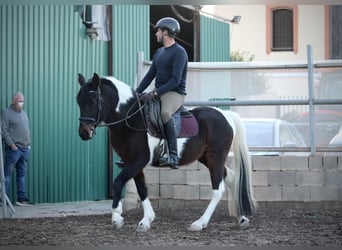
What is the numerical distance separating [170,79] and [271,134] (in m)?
2.29

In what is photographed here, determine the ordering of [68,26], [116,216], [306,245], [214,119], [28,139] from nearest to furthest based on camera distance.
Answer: [306,245] < [116,216] < [214,119] < [28,139] < [68,26]

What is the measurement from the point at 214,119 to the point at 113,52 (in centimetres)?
431

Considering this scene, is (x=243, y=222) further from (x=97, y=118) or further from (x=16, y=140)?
(x=16, y=140)

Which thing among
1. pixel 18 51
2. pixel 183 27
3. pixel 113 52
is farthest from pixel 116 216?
pixel 183 27

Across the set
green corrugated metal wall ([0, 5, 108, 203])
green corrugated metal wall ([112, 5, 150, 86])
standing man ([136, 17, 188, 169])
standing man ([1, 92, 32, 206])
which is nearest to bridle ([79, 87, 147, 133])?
standing man ([136, 17, 188, 169])

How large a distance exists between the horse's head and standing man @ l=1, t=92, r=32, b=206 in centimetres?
294

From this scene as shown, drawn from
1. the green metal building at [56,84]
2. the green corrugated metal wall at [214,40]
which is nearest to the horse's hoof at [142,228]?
the green metal building at [56,84]

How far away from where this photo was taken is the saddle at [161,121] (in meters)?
8.05

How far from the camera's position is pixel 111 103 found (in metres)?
8.00

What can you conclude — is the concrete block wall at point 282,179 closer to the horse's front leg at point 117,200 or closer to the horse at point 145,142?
the horse at point 145,142

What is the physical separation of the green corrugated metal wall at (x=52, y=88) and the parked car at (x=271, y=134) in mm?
3033

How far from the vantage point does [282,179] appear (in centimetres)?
969

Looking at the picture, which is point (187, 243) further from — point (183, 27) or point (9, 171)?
point (183, 27)

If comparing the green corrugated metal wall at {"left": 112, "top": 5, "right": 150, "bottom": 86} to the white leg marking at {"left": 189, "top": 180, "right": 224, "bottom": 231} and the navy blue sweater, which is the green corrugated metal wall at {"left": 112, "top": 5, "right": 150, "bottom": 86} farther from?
the white leg marking at {"left": 189, "top": 180, "right": 224, "bottom": 231}
